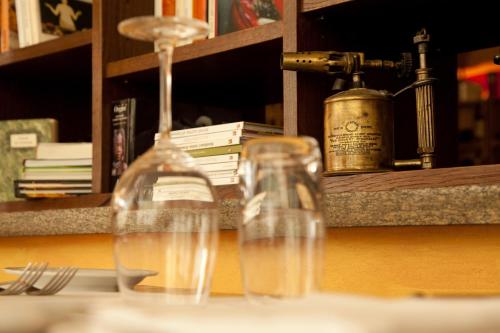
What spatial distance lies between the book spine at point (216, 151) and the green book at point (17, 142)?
77 centimetres

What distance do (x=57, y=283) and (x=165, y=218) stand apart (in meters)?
0.24

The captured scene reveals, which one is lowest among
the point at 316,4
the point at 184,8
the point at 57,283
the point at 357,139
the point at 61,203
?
the point at 57,283

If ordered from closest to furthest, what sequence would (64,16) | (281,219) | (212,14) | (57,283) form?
(281,219), (57,283), (212,14), (64,16)

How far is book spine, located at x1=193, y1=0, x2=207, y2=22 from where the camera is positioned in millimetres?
1992

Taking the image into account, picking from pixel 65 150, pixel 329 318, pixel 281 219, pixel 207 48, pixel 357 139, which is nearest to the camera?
pixel 329 318

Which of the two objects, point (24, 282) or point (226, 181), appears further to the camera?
point (226, 181)

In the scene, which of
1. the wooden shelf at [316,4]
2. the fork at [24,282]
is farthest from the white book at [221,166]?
the fork at [24,282]

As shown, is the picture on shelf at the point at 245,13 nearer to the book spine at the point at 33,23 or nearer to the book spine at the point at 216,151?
the book spine at the point at 216,151

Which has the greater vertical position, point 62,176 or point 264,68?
point 264,68

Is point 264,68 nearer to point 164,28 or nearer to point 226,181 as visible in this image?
point 226,181

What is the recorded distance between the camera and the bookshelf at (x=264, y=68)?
158 centimetres

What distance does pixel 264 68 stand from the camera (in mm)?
2006

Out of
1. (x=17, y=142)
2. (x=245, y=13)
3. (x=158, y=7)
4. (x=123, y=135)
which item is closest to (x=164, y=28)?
(x=245, y=13)

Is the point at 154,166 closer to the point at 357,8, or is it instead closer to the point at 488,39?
the point at 357,8
